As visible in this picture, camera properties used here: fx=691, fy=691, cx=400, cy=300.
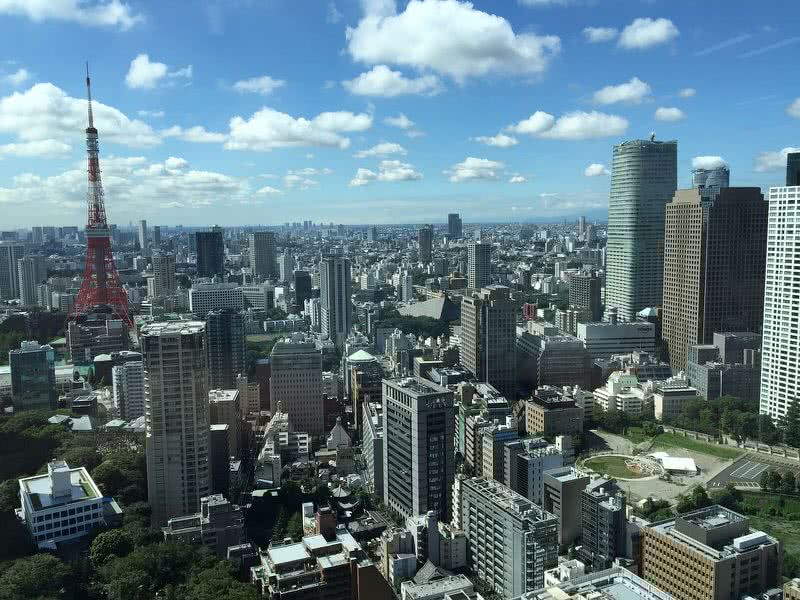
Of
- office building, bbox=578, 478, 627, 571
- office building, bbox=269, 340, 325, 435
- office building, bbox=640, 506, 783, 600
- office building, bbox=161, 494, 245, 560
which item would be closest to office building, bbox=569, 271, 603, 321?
office building, bbox=269, 340, 325, 435

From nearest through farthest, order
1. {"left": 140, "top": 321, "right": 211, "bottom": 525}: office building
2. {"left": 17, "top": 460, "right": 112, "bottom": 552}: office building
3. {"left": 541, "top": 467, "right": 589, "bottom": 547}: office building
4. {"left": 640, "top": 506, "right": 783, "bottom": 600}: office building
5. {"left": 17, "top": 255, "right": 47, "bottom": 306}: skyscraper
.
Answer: {"left": 640, "top": 506, "right": 783, "bottom": 600}: office building < {"left": 17, "top": 460, "right": 112, "bottom": 552}: office building < {"left": 541, "top": 467, "right": 589, "bottom": 547}: office building < {"left": 140, "top": 321, "right": 211, "bottom": 525}: office building < {"left": 17, "top": 255, "right": 47, "bottom": 306}: skyscraper

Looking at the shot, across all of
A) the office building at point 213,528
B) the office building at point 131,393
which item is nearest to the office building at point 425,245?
the office building at point 131,393

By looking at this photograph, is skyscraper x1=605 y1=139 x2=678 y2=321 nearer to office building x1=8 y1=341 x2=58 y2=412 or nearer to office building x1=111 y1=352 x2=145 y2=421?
office building x1=111 y1=352 x2=145 y2=421

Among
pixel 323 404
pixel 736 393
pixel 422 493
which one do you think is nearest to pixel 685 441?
pixel 736 393

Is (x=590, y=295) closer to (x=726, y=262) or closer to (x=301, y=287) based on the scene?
(x=726, y=262)

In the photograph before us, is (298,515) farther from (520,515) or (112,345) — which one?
(112,345)

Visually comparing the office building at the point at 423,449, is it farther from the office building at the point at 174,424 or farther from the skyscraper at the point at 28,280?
the skyscraper at the point at 28,280
